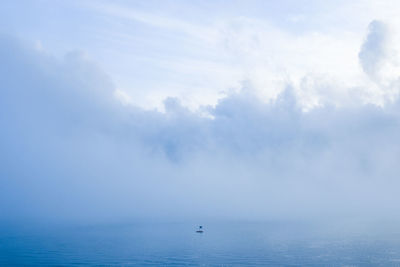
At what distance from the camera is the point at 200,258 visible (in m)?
137

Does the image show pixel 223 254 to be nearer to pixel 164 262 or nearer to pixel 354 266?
A: pixel 164 262

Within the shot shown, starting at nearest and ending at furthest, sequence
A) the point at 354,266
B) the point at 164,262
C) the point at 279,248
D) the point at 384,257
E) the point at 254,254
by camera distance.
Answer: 1. the point at 354,266
2. the point at 164,262
3. the point at 384,257
4. the point at 254,254
5. the point at 279,248

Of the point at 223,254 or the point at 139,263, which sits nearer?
the point at 139,263

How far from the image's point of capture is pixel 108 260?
13050 cm

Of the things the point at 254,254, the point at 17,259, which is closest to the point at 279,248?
the point at 254,254

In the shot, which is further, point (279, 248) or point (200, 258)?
point (279, 248)

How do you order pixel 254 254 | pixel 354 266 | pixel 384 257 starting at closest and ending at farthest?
pixel 354 266 → pixel 384 257 → pixel 254 254

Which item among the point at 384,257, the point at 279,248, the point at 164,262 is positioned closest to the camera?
the point at 164,262

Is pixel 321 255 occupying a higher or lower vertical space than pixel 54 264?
higher

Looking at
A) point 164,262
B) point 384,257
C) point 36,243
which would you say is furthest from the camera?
point 36,243

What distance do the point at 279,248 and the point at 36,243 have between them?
119 m

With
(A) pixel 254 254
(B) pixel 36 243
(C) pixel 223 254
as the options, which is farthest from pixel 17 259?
(A) pixel 254 254

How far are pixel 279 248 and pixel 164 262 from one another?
61.4 metres

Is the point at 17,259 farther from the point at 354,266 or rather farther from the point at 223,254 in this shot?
the point at 354,266
